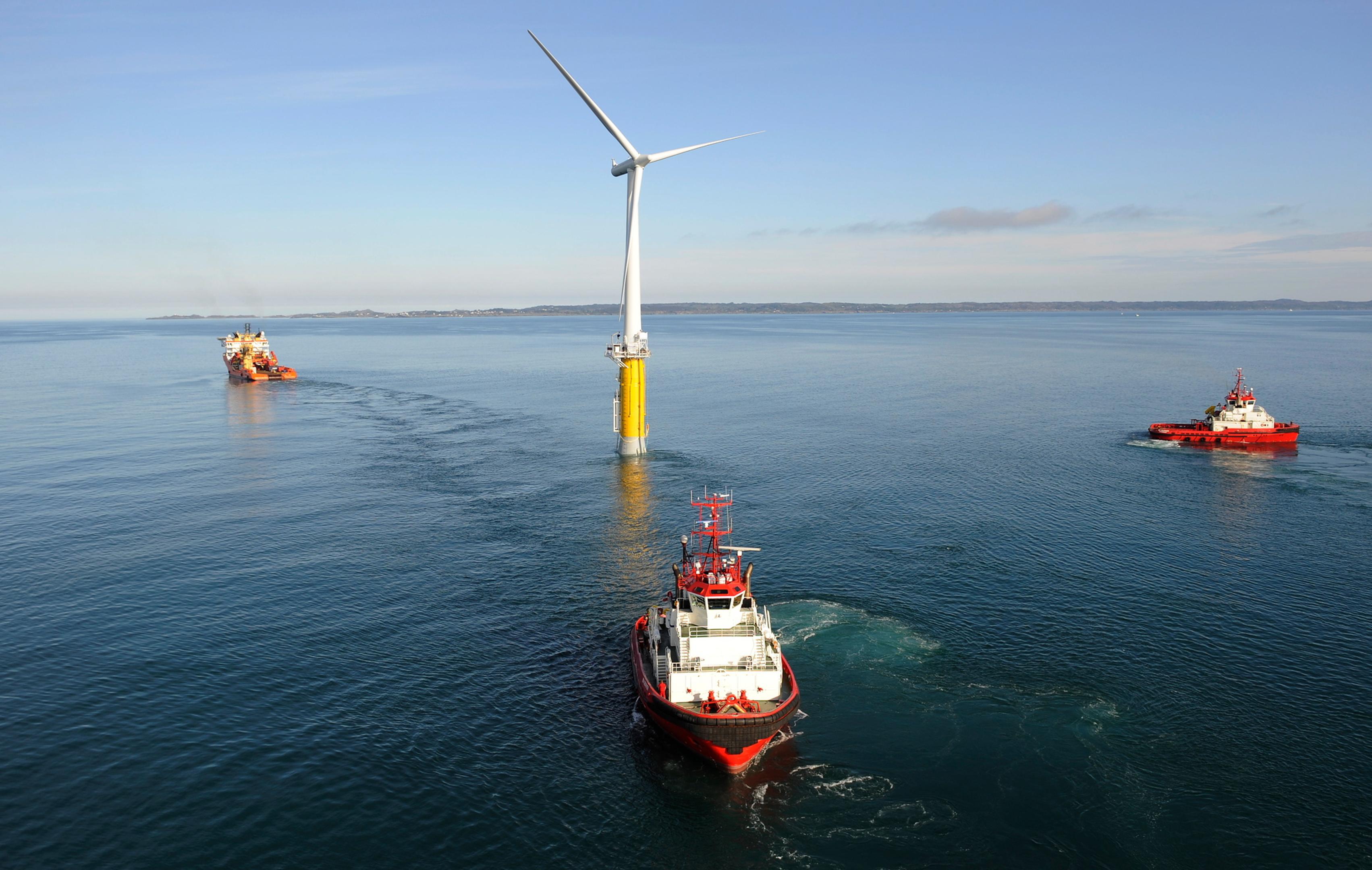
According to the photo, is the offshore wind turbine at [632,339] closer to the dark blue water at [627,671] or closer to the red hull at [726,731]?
the dark blue water at [627,671]

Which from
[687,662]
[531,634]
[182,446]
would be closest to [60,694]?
[531,634]

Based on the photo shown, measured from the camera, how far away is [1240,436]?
501 feet

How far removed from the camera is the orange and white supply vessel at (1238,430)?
500ft

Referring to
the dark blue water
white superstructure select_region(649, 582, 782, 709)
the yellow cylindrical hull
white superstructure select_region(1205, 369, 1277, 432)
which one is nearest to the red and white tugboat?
white superstructure select_region(649, 582, 782, 709)

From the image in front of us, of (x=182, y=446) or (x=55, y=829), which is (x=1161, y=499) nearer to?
(x=55, y=829)

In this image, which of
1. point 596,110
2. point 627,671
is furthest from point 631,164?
point 627,671

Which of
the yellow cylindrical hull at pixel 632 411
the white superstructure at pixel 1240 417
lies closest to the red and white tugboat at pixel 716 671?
the yellow cylindrical hull at pixel 632 411

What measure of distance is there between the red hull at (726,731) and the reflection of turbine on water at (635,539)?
25.3m

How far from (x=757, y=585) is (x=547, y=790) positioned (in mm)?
36331

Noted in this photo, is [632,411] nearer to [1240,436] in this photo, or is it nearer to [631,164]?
[631,164]

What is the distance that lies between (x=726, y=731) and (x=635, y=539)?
148 ft

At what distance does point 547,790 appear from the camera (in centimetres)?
5200

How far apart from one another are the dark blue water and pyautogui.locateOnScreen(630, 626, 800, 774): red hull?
3.75 ft

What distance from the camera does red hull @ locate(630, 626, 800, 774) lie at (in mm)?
54656
